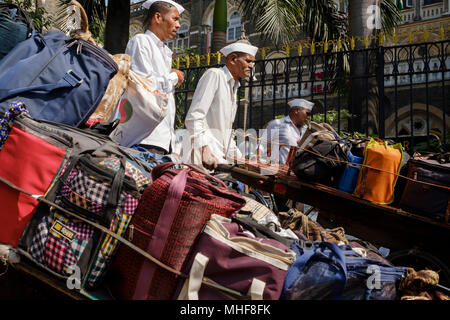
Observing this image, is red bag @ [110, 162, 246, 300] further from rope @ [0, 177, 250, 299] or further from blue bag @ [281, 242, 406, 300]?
blue bag @ [281, 242, 406, 300]

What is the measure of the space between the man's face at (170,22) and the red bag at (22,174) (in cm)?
207

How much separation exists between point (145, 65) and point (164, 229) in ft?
6.33

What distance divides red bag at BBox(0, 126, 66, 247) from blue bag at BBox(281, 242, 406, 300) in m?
1.29

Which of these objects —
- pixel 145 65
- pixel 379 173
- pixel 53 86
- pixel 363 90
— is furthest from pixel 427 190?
pixel 363 90

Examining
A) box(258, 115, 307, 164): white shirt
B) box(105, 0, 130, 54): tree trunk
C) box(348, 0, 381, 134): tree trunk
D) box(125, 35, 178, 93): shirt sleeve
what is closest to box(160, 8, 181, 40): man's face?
box(125, 35, 178, 93): shirt sleeve

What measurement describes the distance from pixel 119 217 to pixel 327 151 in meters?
2.13

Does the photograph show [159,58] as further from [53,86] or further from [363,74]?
[363,74]

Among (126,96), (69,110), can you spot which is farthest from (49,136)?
(126,96)

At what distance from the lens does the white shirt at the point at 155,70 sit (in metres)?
3.42

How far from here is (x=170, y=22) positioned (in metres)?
3.75

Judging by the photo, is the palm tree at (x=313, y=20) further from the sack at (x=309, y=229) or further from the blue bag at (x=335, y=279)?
the blue bag at (x=335, y=279)

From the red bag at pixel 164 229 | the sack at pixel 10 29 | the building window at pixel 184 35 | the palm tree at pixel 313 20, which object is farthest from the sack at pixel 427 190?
the building window at pixel 184 35

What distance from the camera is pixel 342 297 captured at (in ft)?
5.98

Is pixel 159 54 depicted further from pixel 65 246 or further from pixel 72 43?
pixel 65 246
